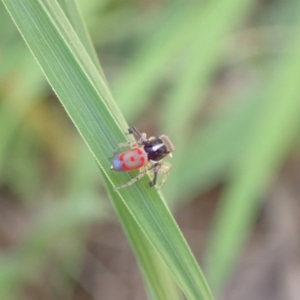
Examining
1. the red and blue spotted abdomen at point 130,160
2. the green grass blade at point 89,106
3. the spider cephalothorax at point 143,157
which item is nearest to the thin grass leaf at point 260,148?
the spider cephalothorax at point 143,157

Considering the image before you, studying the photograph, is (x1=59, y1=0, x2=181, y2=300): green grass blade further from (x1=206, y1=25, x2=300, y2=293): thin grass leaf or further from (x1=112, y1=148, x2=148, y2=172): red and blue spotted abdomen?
(x1=206, y1=25, x2=300, y2=293): thin grass leaf

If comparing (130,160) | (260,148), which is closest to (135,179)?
(130,160)

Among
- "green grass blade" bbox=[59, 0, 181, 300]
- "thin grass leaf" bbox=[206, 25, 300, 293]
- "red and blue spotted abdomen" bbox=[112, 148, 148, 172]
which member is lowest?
"thin grass leaf" bbox=[206, 25, 300, 293]

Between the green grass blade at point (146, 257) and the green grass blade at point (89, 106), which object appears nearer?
the green grass blade at point (89, 106)

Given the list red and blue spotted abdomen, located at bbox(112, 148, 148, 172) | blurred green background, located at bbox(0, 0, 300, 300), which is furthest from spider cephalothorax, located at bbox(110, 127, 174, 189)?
blurred green background, located at bbox(0, 0, 300, 300)

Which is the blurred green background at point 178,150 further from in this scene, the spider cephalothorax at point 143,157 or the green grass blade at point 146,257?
the green grass blade at point 146,257

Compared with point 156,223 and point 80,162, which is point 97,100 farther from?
point 80,162

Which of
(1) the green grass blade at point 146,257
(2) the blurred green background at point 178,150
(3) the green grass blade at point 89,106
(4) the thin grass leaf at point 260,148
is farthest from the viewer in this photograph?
(2) the blurred green background at point 178,150
